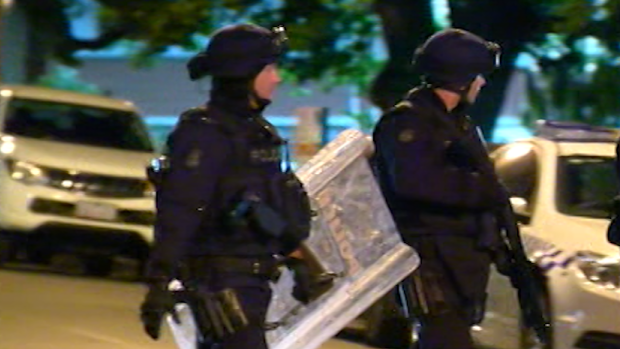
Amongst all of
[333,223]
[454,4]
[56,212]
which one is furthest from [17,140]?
[333,223]

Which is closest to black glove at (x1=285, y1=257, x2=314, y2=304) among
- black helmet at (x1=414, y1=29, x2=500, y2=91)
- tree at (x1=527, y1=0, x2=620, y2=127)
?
black helmet at (x1=414, y1=29, x2=500, y2=91)

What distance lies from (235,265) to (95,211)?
951 cm

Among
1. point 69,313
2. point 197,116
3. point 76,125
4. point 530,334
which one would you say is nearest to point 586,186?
point 530,334

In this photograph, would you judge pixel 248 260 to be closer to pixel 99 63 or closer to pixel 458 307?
pixel 458 307

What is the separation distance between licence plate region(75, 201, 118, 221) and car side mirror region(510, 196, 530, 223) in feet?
17.8

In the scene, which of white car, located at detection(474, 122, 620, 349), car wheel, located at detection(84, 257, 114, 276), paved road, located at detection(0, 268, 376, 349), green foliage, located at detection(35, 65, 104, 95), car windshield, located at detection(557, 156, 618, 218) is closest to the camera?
white car, located at detection(474, 122, 620, 349)

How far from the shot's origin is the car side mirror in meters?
10.2

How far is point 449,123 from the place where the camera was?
6.52 m

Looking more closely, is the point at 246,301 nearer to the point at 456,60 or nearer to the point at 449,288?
the point at 449,288

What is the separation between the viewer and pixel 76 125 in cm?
1616

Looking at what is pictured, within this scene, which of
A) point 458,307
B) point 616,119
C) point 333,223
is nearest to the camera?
point 458,307

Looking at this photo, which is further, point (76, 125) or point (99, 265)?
point (99, 265)

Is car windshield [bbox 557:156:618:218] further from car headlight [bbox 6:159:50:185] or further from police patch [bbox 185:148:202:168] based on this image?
car headlight [bbox 6:159:50:185]

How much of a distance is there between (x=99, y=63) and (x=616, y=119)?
65.5ft
